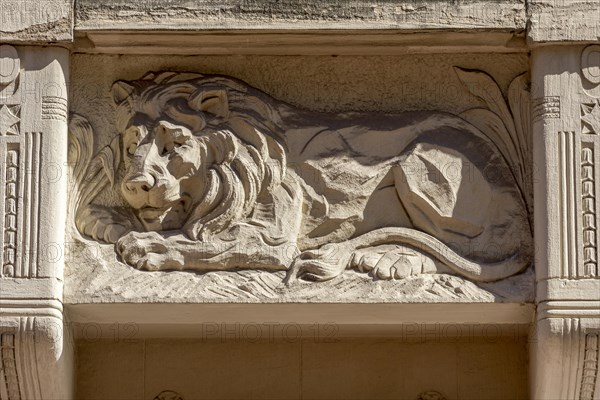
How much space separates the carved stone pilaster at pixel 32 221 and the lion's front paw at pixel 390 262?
3.49ft

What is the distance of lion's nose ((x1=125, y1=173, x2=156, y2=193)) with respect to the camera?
550 cm

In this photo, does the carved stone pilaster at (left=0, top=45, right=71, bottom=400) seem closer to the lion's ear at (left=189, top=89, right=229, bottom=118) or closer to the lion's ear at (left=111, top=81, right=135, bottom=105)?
the lion's ear at (left=111, top=81, right=135, bottom=105)

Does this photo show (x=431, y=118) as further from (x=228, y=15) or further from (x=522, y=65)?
(x=228, y=15)

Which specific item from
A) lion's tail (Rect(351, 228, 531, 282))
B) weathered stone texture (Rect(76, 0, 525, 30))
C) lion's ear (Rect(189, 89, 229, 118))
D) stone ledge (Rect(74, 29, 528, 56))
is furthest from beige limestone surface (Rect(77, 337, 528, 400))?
weathered stone texture (Rect(76, 0, 525, 30))

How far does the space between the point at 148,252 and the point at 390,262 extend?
860 millimetres

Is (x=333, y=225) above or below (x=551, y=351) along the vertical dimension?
above

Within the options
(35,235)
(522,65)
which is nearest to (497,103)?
(522,65)

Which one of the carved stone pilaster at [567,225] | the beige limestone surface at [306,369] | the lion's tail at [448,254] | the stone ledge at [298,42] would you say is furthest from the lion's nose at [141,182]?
the carved stone pilaster at [567,225]

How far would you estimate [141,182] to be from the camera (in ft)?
18.1

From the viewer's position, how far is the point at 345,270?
5496mm

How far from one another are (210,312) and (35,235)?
0.67 m

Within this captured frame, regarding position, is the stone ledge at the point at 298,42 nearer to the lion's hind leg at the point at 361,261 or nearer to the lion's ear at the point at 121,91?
the lion's ear at the point at 121,91

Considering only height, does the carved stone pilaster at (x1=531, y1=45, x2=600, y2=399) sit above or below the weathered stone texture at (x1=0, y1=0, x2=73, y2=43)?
below

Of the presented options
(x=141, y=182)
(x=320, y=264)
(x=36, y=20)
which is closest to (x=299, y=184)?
(x=320, y=264)
